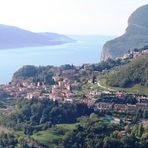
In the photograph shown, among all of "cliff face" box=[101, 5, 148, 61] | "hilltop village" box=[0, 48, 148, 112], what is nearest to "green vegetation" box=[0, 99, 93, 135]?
"hilltop village" box=[0, 48, 148, 112]

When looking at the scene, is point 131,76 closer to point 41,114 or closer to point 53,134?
point 41,114

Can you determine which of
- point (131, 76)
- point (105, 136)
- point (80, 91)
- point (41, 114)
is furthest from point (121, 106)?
point (131, 76)

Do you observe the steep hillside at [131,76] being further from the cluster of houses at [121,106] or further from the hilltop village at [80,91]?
the cluster of houses at [121,106]

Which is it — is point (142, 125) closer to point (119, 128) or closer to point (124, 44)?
point (119, 128)

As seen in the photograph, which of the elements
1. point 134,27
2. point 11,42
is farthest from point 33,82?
point 11,42

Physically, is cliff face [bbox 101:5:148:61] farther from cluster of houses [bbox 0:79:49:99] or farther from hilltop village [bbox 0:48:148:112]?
cluster of houses [bbox 0:79:49:99]
